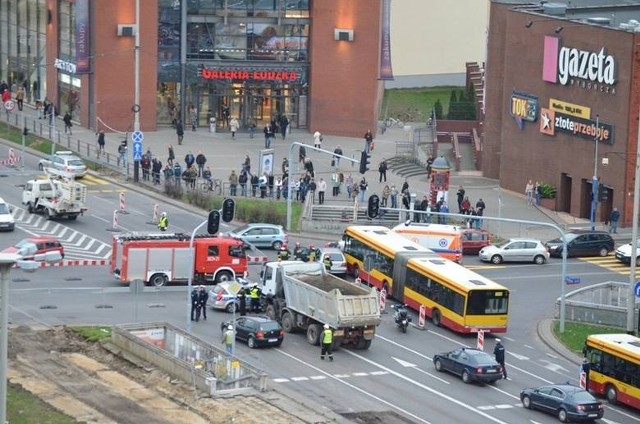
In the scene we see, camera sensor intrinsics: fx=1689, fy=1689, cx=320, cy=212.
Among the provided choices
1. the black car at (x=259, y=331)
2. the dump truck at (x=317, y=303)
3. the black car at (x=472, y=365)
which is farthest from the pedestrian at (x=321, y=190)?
the black car at (x=472, y=365)

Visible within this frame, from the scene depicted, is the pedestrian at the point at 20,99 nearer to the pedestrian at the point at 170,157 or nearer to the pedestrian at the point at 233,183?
the pedestrian at the point at 170,157

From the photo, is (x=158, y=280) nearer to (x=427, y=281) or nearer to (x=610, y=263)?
(x=427, y=281)

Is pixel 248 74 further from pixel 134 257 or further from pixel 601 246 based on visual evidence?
→ pixel 134 257

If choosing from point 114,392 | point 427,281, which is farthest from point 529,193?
point 114,392

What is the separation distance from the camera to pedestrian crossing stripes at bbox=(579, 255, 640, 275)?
78938mm

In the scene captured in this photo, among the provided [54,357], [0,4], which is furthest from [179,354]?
[0,4]

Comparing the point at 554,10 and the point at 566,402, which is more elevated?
the point at 554,10

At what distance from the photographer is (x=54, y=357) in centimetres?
5853

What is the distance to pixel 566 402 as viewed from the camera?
55.2 m

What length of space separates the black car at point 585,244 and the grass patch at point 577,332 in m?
11.9

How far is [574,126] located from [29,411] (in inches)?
1883

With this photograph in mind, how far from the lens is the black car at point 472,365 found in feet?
192

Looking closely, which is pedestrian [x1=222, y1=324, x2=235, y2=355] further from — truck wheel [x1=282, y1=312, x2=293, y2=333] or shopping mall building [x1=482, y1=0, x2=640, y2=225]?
shopping mall building [x1=482, y1=0, x2=640, y2=225]

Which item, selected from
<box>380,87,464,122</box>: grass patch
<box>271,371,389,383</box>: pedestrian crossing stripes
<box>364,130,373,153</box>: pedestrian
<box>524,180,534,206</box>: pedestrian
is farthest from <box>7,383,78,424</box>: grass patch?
<box>380,87,464,122</box>: grass patch
